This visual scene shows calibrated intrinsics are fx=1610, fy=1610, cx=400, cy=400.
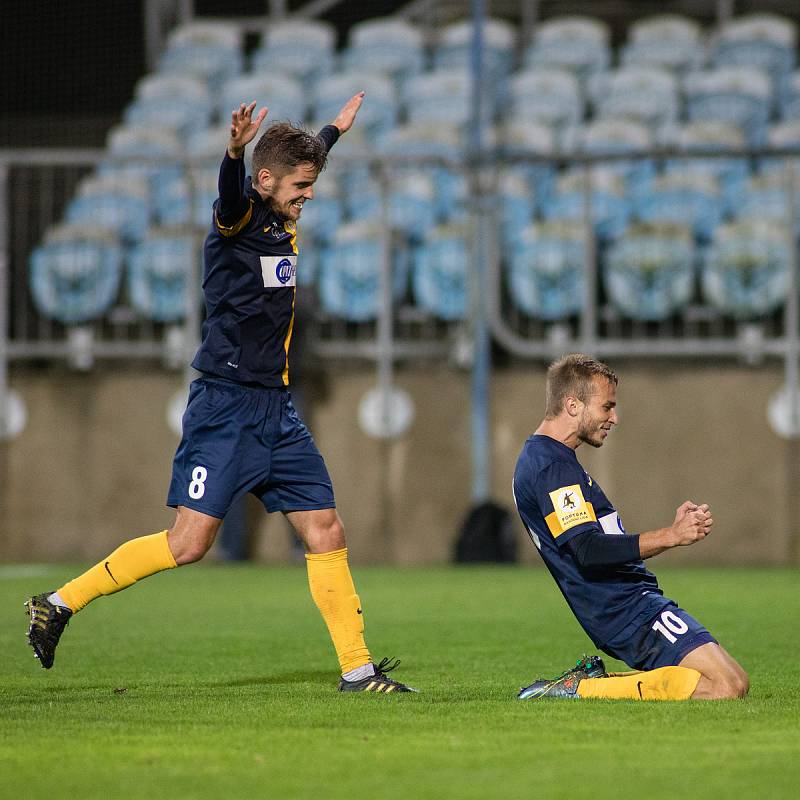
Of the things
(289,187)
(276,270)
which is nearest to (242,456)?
(276,270)

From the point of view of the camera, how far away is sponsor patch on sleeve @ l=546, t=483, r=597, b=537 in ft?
15.9

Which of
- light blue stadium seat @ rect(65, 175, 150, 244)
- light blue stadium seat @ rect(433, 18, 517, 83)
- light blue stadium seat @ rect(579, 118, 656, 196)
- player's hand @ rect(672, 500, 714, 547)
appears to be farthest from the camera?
light blue stadium seat @ rect(433, 18, 517, 83)

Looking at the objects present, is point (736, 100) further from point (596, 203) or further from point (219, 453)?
point (219, 453)

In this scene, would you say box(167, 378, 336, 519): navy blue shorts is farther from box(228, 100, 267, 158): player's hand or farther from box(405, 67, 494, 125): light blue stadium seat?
box(405, 67, 494, 125): light blue stadium seat

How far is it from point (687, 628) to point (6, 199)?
932 centimetres

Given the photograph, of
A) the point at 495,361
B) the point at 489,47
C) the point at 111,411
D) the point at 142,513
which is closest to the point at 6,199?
the point at 111,411

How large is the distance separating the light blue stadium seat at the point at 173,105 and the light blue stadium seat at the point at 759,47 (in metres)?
4.98

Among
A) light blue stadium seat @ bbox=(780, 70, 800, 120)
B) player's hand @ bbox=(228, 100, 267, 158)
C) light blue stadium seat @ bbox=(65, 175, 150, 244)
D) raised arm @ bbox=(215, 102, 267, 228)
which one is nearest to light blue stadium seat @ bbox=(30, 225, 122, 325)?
light blue stadium seat @ bbox=(65, 175, 150, 244)

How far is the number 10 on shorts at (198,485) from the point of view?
5469mm

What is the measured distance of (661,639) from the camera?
4930 millimetres

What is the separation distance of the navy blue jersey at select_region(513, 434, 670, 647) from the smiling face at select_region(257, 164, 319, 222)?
3.83ft

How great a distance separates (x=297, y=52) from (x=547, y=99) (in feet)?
9.74

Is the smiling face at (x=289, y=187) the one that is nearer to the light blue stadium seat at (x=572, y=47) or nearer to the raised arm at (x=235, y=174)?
the raised arm at (x=235, y=174)

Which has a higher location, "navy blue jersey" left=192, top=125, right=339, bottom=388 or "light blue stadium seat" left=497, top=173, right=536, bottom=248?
"light blue stadium seat" left=497, top=173, right=536, bottom=248
